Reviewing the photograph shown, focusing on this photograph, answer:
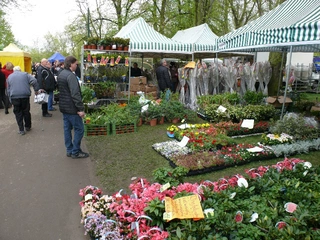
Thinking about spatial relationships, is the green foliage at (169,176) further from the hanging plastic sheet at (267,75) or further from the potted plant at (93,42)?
the hanging plastic sheet at (267,75)

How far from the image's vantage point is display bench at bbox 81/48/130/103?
8.56m

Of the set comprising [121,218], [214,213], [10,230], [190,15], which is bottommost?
[10,230]

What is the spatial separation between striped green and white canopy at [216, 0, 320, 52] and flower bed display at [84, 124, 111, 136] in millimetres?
4252

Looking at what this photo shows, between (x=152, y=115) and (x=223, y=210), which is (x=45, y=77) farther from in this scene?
(x=223, y=210)

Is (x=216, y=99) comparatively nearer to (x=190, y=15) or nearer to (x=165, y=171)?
(x=165, y=171)

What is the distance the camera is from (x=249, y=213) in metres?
2.59

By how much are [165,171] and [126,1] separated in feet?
77.8

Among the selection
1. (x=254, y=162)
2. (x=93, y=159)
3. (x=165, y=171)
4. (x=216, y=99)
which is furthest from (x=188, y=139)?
(x=216, y=99)

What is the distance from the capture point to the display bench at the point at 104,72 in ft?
28.1

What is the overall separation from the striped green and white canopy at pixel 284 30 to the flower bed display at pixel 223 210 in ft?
9.16

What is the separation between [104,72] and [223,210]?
7.06 metres

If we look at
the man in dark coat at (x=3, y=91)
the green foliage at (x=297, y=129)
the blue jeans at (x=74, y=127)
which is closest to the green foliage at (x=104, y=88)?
the blue jeans at (x=74, y=127)

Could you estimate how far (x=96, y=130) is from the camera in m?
7.03

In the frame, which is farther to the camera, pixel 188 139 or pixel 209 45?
pixel 209 45
